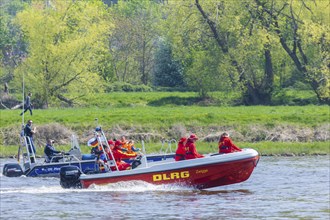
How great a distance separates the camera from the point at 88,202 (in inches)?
1273

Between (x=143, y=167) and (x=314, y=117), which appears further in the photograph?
(x=314, y=117)

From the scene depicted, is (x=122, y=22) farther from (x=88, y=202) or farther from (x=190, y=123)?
(x=88, y=202)

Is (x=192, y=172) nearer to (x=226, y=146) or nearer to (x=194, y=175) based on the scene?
(x=194, y=175)

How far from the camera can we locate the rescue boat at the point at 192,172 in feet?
113

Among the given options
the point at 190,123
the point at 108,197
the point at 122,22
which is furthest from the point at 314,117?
the point at 122,22

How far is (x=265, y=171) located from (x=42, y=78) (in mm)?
27448

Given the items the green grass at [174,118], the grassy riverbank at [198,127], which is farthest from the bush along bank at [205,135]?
the green grass at [174,118]

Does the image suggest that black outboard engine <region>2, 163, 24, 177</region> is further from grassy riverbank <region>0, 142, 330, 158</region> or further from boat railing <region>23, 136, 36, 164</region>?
A: grassy riverbank <region>0, 142, 330, 158</region>

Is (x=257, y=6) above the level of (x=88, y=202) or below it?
above

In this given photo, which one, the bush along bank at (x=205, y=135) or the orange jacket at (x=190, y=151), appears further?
the bush along bank at (x=205, y=135)

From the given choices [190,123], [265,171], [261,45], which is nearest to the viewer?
[265,171]

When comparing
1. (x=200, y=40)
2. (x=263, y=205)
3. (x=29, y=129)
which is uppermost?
(x=200, y=40)

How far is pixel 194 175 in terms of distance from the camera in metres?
34.5

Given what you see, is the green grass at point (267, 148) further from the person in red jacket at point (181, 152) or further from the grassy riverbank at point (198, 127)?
the person in red jacket at point (181, 152)
